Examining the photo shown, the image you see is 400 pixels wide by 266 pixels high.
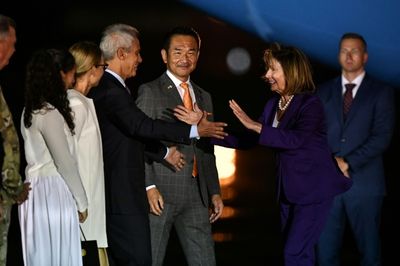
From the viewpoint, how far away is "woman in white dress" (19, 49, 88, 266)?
436cm

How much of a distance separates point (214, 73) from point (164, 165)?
15.9ft

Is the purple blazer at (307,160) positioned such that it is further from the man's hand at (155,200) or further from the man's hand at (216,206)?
the man's hand at (155,200)

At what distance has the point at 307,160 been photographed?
4840 mm

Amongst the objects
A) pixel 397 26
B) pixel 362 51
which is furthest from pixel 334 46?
pixel 362 51

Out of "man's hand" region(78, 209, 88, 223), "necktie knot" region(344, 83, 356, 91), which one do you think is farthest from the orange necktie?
"necktie knot" region(344, 83, 356, 91)

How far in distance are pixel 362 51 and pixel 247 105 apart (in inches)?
155

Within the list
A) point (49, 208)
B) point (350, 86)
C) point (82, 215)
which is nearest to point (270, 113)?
point (350, 86)

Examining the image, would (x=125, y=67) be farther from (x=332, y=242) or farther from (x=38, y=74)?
(x=332, y=242)

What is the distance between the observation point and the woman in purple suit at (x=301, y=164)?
4.81 metres

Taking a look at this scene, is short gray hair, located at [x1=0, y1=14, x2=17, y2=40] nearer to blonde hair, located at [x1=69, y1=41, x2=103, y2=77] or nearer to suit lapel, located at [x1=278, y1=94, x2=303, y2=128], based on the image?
blonde hair, located at [x1=69, y1=41, x2=103, y2=77]

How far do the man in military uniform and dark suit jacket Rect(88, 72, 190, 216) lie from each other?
50 cm

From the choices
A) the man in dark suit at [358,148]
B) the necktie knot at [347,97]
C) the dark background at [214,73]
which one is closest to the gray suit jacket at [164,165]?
the man in dark suit at [358,148]

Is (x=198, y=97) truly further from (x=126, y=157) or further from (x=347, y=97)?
(x=347, y=97)

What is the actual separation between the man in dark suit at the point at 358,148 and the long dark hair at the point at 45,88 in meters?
1.85
